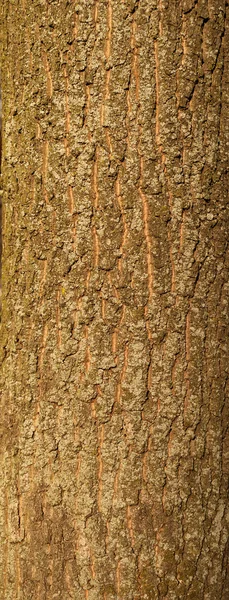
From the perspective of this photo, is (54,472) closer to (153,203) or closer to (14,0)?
(153,203)

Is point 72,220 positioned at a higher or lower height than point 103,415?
higher

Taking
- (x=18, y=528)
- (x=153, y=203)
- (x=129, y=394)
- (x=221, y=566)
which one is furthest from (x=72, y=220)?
(x=221, y=566)

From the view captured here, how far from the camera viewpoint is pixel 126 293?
157cm

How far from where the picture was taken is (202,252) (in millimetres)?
1580

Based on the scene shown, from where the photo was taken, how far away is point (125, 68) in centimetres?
153

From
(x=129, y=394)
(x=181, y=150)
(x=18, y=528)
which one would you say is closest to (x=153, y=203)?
(x=181, y=150)

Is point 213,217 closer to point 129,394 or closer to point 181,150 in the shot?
point 181,150

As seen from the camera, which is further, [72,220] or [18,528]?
[18,528]

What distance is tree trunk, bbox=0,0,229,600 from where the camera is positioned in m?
1.54

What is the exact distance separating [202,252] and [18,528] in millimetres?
919

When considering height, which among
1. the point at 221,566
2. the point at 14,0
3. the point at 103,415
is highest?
the point at 14,0

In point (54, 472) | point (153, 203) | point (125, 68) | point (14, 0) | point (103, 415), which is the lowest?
point (54, 472)

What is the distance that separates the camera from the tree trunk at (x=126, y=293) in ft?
5.06

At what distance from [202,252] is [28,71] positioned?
0.68 metres
